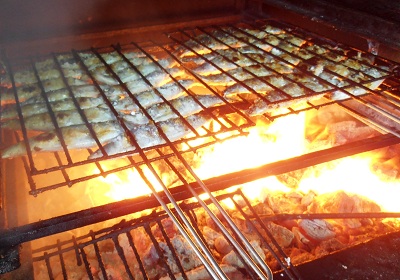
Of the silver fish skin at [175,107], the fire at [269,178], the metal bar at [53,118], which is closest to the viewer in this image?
the metal bar at [53,118]

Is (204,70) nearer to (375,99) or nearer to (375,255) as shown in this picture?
(375,99)

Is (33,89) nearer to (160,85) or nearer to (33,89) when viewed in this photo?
(33,89)

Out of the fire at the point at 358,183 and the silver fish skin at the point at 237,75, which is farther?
the fire at the point at 358,183

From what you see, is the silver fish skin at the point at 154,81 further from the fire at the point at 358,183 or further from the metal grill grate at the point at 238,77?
the fire at the point at 358,183

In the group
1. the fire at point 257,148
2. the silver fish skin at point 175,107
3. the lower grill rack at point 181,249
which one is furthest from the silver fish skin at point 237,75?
the lower grill rack at point 181,249

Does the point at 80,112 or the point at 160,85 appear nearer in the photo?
the point at 80,112


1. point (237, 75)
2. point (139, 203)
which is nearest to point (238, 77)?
point (237, 75)
